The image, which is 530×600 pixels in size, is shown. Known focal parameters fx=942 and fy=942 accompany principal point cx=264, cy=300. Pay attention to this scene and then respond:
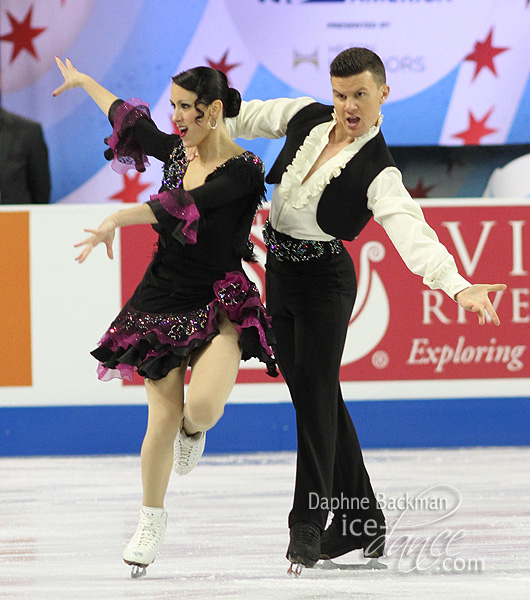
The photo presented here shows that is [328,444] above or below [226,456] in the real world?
above

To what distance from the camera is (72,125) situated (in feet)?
19.5

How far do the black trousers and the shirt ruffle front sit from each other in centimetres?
19

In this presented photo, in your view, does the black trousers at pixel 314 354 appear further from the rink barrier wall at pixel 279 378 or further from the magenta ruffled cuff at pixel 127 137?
the rink barrier wall at pixel 279 378

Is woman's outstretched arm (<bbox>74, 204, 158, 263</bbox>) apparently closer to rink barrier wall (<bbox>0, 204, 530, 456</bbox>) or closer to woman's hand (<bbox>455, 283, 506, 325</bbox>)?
woman's hand (<bbox>455, 283, 506, 325</bbox>)

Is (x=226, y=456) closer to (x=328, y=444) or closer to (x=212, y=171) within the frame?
(x=328, y=444)

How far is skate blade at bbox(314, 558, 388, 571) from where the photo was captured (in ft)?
8.25

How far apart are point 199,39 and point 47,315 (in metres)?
2.65

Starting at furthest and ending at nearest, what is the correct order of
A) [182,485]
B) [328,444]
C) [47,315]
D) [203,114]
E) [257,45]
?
[257,45] → [47,315] → [182,485] → [328,444] → [203,114]

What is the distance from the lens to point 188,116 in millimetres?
2293

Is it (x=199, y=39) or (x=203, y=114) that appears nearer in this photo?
(x=203, y=114)

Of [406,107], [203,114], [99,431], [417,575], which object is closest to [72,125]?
[406,107]

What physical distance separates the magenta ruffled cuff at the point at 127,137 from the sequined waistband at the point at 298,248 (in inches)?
16.6

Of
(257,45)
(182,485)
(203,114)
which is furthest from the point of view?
(257,45)

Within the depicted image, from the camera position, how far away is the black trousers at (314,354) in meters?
2.46
